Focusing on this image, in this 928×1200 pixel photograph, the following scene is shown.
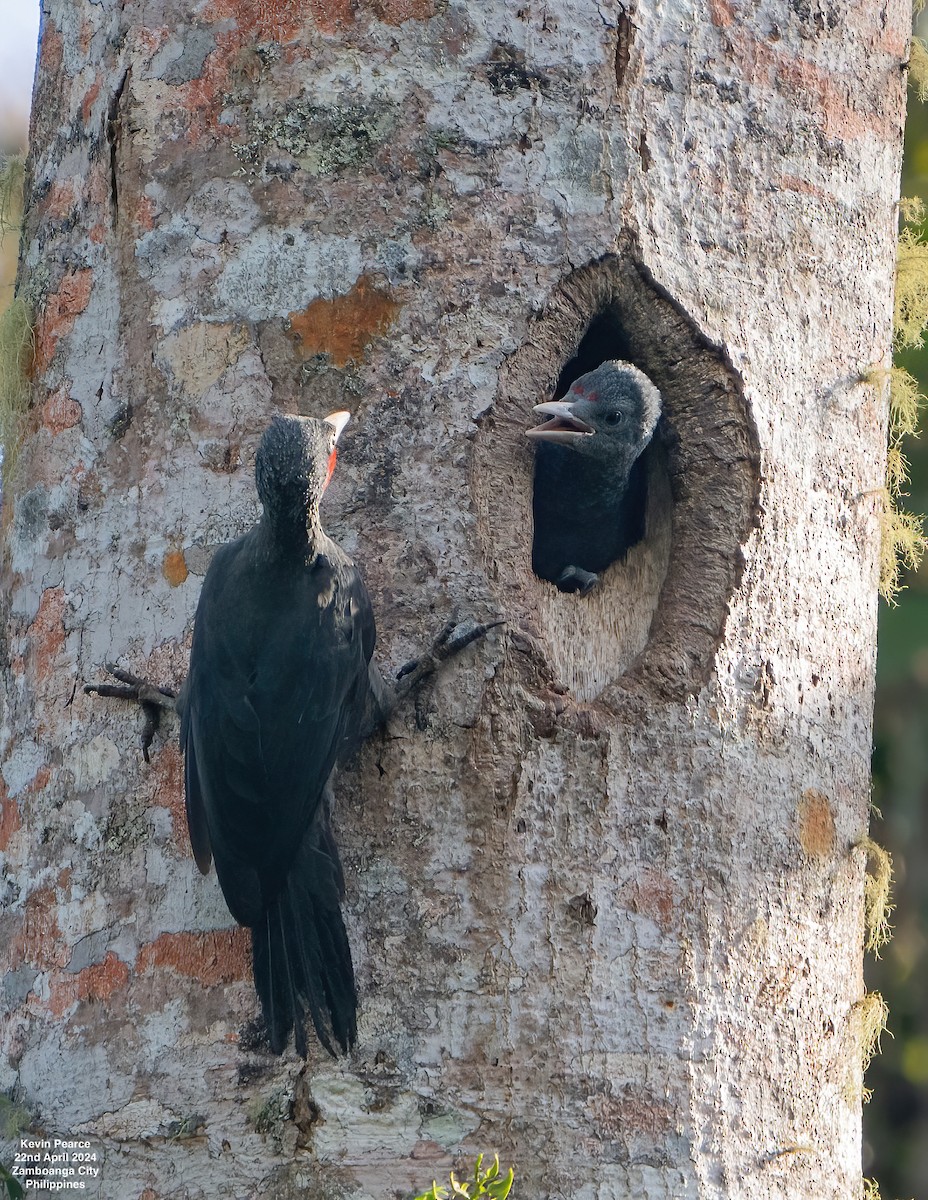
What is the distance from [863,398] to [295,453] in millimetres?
1430

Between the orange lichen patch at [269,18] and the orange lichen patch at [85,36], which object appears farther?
the orange lichen patch at [85,36]

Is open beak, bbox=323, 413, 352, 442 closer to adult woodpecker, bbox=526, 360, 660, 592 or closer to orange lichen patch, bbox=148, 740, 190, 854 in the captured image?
adult woodpecker, bbox=526, 360, 660, 592

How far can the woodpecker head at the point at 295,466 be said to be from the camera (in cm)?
327

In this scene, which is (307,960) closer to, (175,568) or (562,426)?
(175,568)

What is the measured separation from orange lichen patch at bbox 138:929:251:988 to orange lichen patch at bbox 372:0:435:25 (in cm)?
201

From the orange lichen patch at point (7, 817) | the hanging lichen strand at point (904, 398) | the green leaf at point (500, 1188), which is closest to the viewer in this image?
the green leaf at point (500, 1188)

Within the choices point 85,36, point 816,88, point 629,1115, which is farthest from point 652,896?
point 85,36

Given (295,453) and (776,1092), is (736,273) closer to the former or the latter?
(295,453)

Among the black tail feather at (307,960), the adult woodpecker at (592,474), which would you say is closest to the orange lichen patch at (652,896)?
the black tail feather at (307,960)

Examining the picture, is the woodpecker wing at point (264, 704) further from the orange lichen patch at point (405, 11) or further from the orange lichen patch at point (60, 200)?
the orange lichen patch at point (405, 11)

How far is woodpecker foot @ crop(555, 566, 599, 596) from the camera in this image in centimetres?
396

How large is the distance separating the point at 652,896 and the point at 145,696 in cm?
112

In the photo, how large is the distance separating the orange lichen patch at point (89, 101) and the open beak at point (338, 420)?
1.07 m

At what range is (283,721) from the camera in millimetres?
3412
